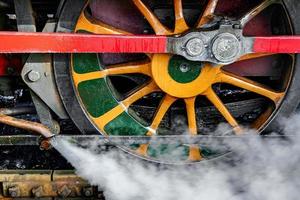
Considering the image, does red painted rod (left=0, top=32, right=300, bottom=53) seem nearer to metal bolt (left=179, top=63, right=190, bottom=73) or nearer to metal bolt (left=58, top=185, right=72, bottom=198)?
metal bolt (left=179, top=63, right=190, bottom=73)

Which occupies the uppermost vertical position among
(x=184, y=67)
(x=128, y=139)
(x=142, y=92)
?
(x=184, y=67)

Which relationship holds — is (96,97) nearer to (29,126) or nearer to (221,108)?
(29,126)

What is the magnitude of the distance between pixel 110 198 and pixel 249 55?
99cm

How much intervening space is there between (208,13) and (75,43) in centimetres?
61

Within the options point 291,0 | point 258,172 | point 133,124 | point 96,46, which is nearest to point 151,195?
point 133,124

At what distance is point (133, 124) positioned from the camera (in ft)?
7.63

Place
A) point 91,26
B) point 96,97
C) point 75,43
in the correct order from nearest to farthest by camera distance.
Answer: point 75,43, point 91,26, point 96,97

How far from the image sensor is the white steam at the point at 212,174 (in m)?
2.38

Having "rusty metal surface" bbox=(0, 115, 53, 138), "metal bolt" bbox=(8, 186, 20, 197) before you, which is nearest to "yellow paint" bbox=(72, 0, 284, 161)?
→ "rusty metal surface" bbox=(0, 115, 53, 138)

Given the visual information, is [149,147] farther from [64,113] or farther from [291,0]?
[291,0]

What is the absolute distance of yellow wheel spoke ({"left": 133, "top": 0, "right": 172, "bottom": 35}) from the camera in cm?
210

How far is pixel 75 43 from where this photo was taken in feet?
6.62

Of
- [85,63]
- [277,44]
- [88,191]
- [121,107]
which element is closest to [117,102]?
[121,107]

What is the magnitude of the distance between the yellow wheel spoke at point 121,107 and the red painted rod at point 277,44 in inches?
20.8
